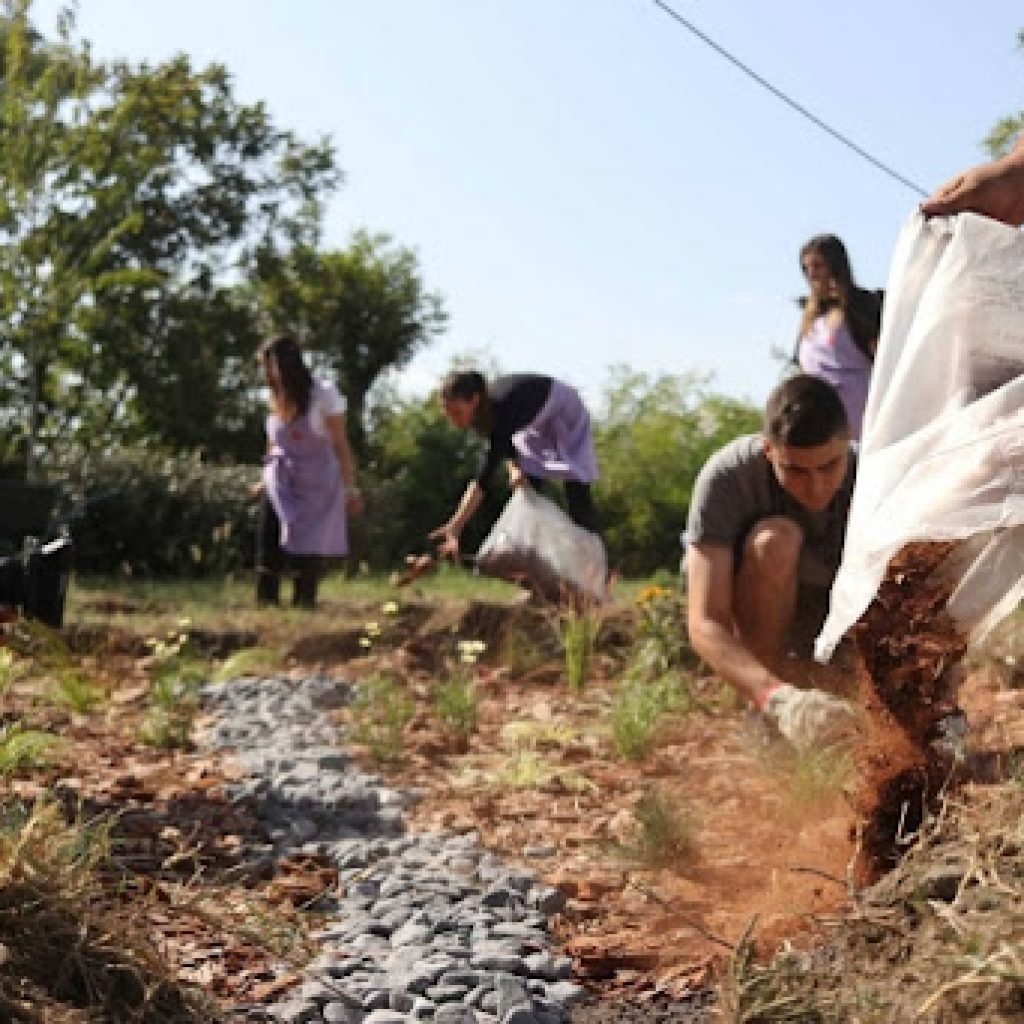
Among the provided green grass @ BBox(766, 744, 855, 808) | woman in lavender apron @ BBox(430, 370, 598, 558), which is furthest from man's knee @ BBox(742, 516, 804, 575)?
woman in lavender apron @ BBox(430, 370, 598, 558)

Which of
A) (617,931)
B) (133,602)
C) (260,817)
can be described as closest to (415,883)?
(617,931)

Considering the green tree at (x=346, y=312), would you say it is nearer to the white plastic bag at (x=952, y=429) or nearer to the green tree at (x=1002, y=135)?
the green tree at (x=1002, y=135)

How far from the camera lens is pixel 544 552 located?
286 inches

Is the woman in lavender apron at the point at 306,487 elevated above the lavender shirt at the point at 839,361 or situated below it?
below

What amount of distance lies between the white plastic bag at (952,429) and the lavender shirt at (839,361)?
375 cm

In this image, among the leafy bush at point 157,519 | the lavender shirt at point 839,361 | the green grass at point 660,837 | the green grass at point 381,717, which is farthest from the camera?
the leafy bush at point 157,519

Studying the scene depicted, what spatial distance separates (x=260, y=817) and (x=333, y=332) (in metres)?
14.4

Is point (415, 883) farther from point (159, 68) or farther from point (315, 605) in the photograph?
point (159, 68)

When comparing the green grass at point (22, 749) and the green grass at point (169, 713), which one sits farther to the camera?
the green grass at point (169, 713)

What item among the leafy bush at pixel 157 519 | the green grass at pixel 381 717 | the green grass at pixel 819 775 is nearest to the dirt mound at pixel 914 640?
the green grass at pixel 819 775

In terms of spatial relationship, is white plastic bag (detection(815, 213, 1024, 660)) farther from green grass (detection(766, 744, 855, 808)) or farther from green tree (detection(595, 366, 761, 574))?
green tree (detection(595, 366, 761, 574))

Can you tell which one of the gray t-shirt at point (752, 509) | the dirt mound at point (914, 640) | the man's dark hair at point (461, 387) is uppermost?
the man's dark hair at point (461, 387)

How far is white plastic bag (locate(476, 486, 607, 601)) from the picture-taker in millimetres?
7207

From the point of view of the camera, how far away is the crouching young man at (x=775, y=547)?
12.9ft
